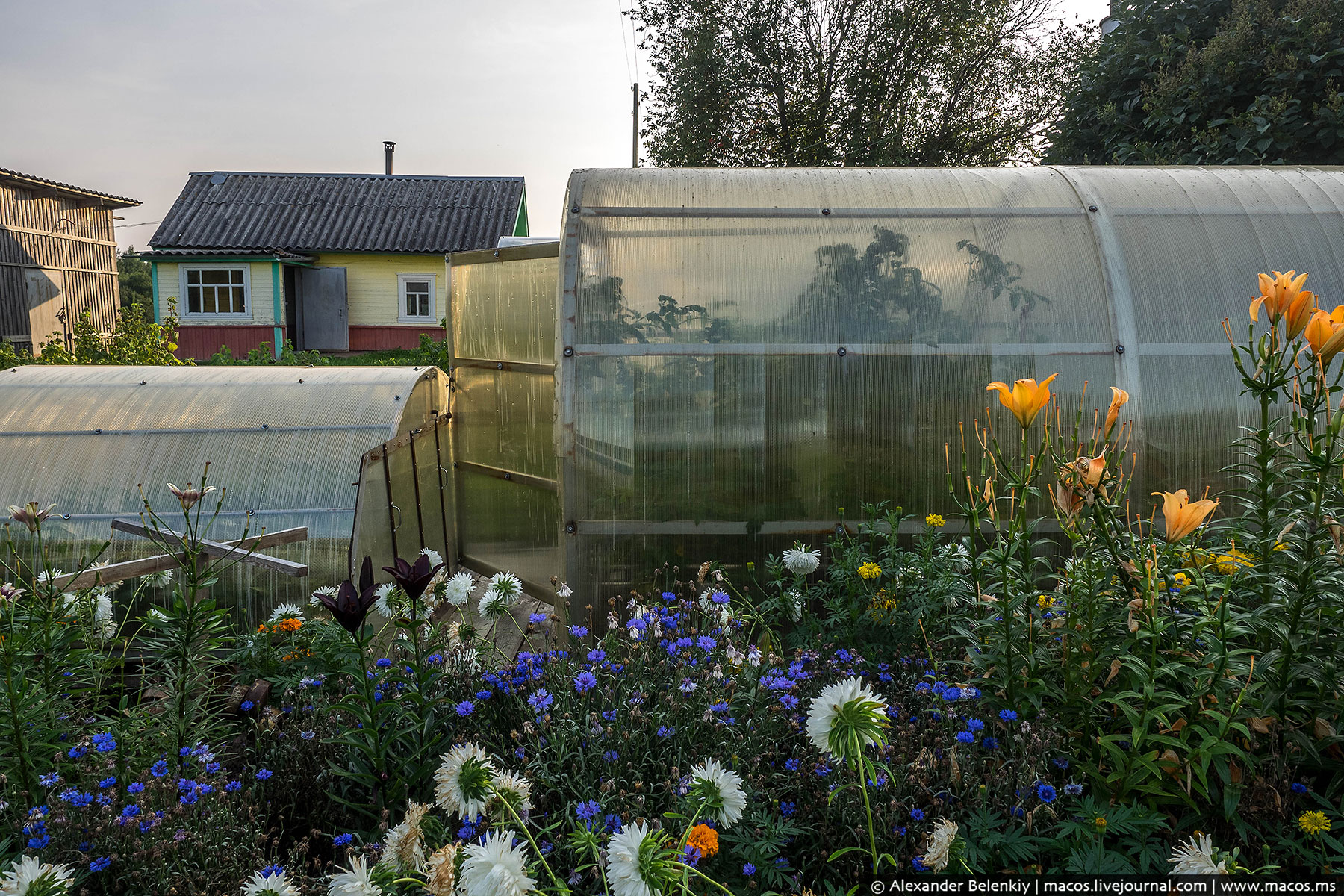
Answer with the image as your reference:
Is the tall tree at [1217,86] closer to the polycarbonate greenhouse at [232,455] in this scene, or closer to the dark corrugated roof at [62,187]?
the polycarbonate greenhouse at [232,455]

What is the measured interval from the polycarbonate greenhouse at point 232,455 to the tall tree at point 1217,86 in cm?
638

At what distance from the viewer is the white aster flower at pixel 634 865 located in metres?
1.33

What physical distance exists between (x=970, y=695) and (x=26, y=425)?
4.95 metres

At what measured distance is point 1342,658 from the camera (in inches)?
72.9

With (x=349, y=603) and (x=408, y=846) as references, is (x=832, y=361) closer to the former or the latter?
(x=349, y=603)

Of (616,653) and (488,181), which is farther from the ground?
(488,181)

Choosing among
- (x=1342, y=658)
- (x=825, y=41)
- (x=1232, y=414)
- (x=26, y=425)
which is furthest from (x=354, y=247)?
(x=1342, y=658)

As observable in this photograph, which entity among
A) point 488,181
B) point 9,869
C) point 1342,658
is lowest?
point 9,869

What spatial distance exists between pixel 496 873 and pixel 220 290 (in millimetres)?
20267

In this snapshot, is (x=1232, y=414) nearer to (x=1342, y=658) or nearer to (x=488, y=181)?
(x=1342, y=658)

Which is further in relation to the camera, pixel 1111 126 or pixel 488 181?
pixel 488 181

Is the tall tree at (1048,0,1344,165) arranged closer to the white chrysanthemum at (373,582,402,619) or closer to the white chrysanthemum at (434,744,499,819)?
the white chrysanthemum at (373,582,402,619)

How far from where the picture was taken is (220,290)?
18.7m

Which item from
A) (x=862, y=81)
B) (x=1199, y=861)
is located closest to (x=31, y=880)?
(x=1199, y=861)
